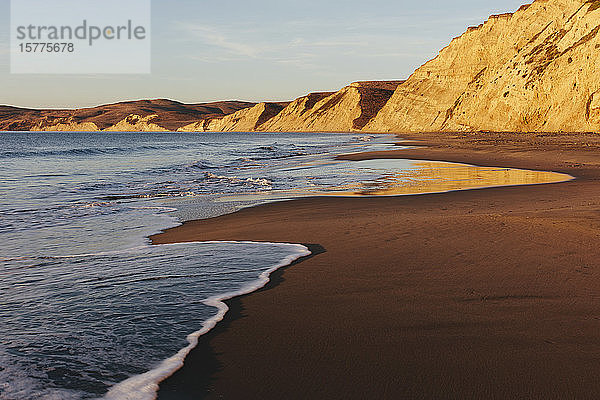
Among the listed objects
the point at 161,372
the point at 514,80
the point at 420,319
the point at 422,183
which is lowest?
the point at 161,372

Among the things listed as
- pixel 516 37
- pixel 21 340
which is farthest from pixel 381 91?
pixel 21 340

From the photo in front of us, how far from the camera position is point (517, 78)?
62344 millimetres

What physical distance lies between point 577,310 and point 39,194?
46.5 ft

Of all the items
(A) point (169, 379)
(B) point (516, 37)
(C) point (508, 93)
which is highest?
(B) point (516, 37)

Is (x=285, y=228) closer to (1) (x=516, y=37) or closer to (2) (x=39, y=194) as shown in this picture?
(2) (x=39, y=194)

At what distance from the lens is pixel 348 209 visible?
9.69 metres

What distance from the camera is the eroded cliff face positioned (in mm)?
49875

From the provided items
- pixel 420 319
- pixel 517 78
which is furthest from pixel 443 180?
pixel 517 78

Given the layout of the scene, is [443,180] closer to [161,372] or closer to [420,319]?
[420,319]

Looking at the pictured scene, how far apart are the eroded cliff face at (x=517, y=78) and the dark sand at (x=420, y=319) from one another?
155ft

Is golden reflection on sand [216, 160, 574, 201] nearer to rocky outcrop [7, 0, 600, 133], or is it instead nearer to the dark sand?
the dark sand

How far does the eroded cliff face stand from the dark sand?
47.3m

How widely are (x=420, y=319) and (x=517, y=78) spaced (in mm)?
65855

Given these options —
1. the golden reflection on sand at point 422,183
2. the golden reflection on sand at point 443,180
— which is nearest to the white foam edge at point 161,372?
the golden reflection on sand at point 422,183
